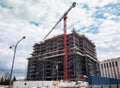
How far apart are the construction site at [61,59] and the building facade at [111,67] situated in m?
33.4

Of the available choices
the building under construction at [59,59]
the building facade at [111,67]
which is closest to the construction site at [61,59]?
the building under construction at [59,59]

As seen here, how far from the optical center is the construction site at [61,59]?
301 ft

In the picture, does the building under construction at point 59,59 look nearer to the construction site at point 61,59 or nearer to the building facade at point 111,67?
the construction site at point 61,59

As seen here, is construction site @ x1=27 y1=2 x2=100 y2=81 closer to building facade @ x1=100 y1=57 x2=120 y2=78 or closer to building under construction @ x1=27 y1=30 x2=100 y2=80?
building under construction @ x1=27 y1=30 x2=100 y2=80

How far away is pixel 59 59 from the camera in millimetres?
101125

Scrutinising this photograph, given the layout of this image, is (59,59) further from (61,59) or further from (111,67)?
(111,67)

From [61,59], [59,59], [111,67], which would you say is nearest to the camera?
[61,59]

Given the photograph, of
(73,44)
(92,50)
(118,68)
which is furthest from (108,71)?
(73,44)

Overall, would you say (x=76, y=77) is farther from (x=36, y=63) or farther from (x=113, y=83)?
(x=36, y=63)

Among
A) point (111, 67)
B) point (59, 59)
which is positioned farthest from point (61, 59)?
point (111, 67)

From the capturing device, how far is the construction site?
91.8 m

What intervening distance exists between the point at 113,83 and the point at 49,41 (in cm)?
6361

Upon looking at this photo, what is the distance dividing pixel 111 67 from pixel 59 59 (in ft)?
228

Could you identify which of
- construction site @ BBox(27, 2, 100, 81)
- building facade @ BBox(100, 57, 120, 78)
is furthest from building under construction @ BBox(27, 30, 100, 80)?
building facade @ BBox(100, 57, 120, 78)
